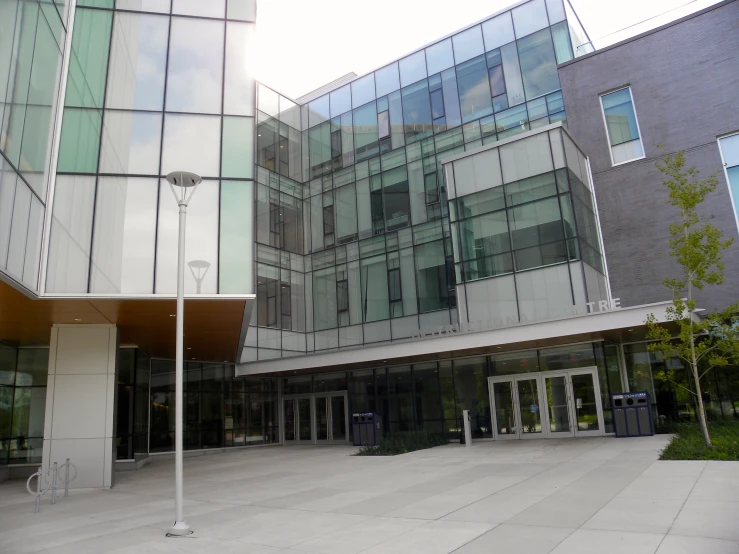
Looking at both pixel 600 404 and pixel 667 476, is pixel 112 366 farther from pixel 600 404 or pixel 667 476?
pixel 600 404

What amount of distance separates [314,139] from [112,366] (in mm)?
21754

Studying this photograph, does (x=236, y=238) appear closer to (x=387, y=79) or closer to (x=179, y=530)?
(x=179, y=530)

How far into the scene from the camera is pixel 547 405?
21.7 meters

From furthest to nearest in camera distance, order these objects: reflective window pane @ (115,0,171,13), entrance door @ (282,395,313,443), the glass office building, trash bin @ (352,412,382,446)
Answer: entrance door @ (282,395,313,443) → trash bin @ (352,412,382,446) → reflective window pane @ (115,0,171,13) → the glass office building

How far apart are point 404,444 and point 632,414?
8.01 meters

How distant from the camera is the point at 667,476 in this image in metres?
11.0

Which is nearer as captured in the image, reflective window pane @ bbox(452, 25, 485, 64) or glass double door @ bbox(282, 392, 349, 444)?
glass double door @ bbox(282, 392, 349, 444)

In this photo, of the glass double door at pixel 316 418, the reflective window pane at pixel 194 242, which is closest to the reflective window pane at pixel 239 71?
the reflective window pane at pixel 194 242

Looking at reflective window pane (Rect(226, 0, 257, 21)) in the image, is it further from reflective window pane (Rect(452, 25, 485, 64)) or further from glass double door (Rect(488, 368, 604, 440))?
reflective window pane (Rect(452, 25, 485, 64))

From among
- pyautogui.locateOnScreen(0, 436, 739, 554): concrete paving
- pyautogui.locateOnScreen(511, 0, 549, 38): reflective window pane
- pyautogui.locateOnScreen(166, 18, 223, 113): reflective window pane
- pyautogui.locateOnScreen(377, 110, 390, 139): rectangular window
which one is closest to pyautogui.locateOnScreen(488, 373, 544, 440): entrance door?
pyautogui.locateOnScreen(0, 436, 739, 554): concrete paving

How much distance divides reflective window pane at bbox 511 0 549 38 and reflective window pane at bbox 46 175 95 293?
2209 centimetres

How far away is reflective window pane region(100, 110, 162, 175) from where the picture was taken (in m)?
14.3

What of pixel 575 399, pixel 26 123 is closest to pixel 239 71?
pixel 26 123

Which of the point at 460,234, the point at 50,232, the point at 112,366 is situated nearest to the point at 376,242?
the point at 460,234
